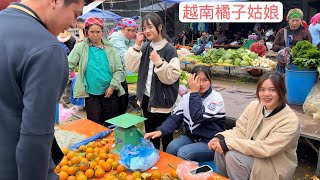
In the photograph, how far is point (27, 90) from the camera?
94 cm

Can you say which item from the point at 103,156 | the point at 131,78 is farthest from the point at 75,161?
the point at 131,78

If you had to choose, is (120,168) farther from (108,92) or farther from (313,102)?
(313,102)

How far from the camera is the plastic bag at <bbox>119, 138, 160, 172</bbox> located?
2.02 meters

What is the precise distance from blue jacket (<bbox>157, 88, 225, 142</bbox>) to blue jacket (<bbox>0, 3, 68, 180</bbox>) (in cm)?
161

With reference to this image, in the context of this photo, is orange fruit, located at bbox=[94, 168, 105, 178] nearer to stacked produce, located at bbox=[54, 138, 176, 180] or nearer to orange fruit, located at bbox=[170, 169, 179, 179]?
stacked produce, located at bbox=[54, 138, 176, 180]

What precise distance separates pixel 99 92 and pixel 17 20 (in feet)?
7.48

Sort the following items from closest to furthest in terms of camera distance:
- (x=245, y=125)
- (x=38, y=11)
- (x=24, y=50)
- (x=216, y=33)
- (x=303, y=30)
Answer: (x=24, y=50) < (x=38, y=11) < (x=245, y=125) < (x=303, y=30) < (x=216, y=33)

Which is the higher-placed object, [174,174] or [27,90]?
[27,90]

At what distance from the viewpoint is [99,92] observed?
127 inches

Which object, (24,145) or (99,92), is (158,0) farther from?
(24,145)

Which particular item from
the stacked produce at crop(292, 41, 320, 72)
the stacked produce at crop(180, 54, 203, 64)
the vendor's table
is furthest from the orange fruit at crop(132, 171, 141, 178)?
the stacked produce at crop(180, 54, 203, 64)

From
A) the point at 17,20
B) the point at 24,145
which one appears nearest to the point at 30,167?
the point at 24,145

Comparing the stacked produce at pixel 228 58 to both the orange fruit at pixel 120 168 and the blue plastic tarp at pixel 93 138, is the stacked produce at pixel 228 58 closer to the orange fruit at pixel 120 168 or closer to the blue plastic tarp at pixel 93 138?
the blue plastic tarp at pixel 93 138

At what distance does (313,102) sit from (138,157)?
2467mm
